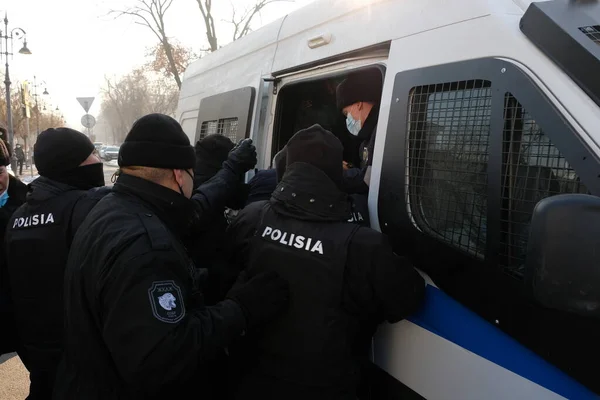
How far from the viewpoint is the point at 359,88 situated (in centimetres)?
262

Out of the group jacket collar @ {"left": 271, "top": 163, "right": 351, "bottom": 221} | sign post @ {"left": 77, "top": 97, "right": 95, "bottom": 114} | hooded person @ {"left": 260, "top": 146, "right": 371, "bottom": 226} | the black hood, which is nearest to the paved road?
hooded person @ {"left": 260, "top": 146, "right": 371, "bottom": 226}

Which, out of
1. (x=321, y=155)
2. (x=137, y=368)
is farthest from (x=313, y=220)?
(x=137, y=368)

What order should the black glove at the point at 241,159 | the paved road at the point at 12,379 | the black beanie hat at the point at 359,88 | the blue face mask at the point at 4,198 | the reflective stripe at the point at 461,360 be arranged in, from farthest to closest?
the paved road at the point at 12,379 < the blue face mask at the point at 4,198 < the black glove at the point at 241,159 < the black beanie hat at the point at 359,88 < the reflective stripe at the point at 461,360

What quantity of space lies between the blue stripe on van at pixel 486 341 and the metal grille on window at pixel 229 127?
6.90ft

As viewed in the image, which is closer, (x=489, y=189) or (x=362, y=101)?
(x=489, y=189)

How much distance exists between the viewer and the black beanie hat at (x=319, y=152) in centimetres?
187

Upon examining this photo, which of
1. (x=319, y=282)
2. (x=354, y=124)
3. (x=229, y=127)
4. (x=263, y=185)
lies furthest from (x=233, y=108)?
(x=319, y=282)

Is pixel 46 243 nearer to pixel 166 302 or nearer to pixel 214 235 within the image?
pixel 214 235

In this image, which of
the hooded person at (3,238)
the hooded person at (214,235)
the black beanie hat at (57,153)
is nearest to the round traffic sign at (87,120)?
the hooded person at (3,238)

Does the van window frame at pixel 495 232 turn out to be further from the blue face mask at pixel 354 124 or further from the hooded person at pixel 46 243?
the hooded person at pixel 46 243

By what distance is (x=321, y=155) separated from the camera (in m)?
1.87

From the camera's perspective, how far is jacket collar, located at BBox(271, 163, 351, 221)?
1815 mm

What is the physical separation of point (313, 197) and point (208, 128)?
2443 millimetres

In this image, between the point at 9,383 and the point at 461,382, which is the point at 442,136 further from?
the point at 9,383
